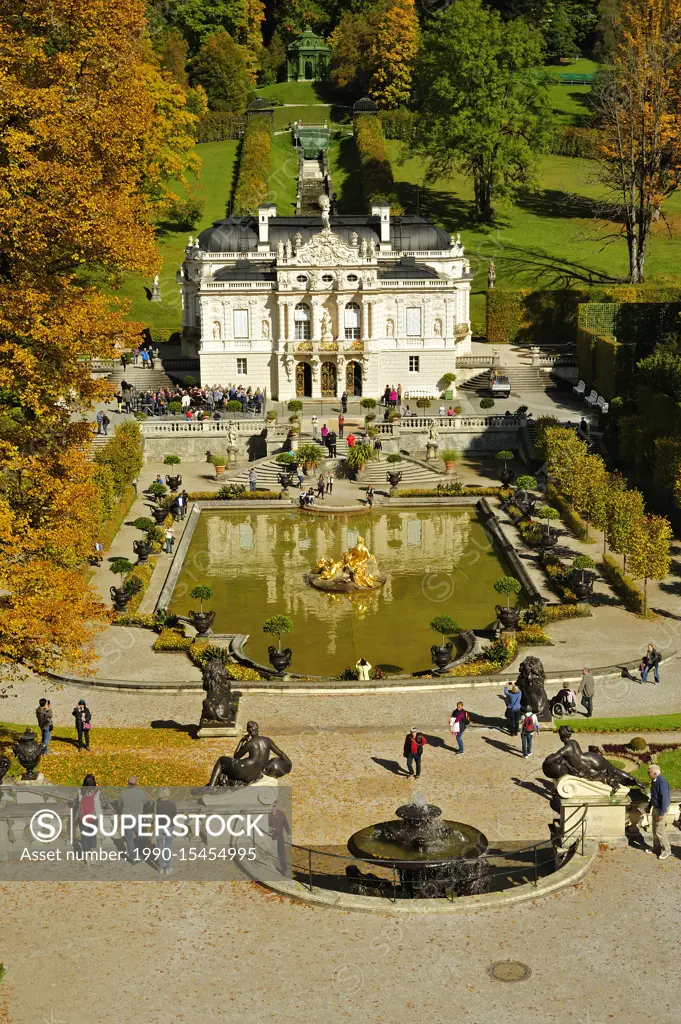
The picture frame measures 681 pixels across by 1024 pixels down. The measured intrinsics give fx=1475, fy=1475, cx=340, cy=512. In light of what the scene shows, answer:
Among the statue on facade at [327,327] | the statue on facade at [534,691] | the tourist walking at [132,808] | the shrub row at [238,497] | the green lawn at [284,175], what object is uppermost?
the green lawn at [284,175]

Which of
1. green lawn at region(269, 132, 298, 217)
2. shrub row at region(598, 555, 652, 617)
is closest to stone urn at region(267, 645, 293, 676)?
shrub row at region(598, 555, 652, 617)

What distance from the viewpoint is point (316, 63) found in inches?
6270

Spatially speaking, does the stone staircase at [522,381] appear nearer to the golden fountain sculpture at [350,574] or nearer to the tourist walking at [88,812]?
the golden fountain sculpture at [350,574]

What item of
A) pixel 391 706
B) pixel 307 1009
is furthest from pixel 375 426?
pixel 307 1009

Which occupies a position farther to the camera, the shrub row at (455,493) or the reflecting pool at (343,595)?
the shrub row at (455,493)

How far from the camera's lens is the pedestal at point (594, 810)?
31609 mm

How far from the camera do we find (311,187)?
128 metres

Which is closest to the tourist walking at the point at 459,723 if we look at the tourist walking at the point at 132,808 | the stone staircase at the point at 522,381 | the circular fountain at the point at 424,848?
the circular fountain at the point at 424,848

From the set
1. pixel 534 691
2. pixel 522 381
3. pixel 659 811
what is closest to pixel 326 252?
pixel 522 381

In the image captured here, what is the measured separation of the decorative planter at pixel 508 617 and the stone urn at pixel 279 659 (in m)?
7.58

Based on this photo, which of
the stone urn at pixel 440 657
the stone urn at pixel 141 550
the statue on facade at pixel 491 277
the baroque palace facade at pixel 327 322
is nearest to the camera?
the stone urn at pixel 440 657

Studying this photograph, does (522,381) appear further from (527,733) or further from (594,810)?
(594,810)

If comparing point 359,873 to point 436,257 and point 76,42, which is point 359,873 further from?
point 436,257

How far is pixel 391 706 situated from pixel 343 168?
96570mm
